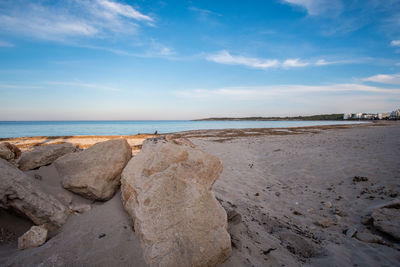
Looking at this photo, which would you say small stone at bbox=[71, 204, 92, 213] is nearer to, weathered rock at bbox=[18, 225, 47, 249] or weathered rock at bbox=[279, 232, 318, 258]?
weathered rock at bbox=[18, 225, 47, 249]

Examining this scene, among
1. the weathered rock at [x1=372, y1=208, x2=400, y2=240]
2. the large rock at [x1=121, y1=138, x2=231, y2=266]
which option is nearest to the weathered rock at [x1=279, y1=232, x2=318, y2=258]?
the large rock at [x1=121, y1=138, x2=231, y2=266]

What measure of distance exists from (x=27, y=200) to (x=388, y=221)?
6912 mm

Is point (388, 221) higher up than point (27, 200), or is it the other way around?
point (27, 200)

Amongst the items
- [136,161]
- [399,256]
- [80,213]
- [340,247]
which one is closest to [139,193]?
[136,161]

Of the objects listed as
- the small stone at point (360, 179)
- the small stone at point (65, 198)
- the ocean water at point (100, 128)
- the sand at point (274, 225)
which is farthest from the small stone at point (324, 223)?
the ocean water at point (100, 128)

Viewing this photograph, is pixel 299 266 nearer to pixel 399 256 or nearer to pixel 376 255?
pixel 376 255

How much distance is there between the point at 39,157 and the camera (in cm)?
430

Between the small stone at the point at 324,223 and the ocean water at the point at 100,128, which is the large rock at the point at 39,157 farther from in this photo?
the ocean water at the point at 100,128

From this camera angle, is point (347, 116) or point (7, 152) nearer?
point (7, 152)

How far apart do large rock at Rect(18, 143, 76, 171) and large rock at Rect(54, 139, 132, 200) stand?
439 mm

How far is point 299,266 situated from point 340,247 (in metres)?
1.26

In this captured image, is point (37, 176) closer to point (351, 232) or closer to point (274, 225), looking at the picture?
point (274, 225)

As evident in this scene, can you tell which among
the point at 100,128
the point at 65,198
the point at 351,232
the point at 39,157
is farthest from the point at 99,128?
the point at 351,232

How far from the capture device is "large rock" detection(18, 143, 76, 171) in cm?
418
